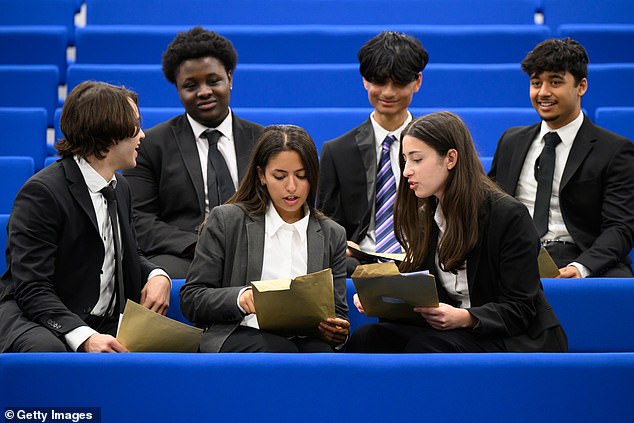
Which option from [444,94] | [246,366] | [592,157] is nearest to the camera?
[246,366]

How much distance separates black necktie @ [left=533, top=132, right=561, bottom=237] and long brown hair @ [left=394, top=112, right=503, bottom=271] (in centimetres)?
53

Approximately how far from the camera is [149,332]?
1322 mm

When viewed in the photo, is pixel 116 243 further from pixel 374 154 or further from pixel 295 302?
pixel 374 154

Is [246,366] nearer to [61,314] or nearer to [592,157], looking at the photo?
[61,314]

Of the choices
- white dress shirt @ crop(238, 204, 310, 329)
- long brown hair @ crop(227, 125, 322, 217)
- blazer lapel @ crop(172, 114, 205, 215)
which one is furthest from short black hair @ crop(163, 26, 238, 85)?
white dress shirt @ crop(238, 204, 310, 329)

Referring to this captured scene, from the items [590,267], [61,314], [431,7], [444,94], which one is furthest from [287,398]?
[431,7]

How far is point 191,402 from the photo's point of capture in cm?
115

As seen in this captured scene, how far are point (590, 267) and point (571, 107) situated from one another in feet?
1.28

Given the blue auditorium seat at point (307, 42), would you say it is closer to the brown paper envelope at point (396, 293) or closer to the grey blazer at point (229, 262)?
the grey blazer at point (229, 262)

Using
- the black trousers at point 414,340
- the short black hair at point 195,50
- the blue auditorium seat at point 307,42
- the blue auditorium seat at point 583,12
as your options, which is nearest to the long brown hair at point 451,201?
the black trousers at point 414,340

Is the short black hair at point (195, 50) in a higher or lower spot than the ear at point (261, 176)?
higher

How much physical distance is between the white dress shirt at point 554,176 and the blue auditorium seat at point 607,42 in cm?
88

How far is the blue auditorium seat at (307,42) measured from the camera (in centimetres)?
281

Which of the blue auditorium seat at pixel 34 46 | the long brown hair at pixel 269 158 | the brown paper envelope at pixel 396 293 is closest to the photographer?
the brown paper envelope at pixel 396 293
